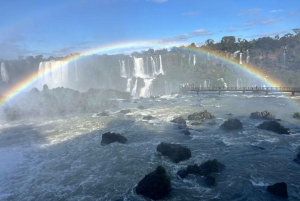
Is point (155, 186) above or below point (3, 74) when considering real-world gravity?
below

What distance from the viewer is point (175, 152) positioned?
19.9 m

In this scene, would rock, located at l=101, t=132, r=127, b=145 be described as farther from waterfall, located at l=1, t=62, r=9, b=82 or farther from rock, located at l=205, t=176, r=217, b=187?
waterfall, located at l=1, t=62, r=9, b=82

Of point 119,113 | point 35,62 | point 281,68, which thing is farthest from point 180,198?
point 281,68

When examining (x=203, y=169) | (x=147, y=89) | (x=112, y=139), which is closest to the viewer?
(x=203, y=169)

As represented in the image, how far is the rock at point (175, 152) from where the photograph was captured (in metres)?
19.5

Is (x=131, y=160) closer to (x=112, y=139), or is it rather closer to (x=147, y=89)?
(x=112, y=139)

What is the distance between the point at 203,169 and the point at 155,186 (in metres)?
4.42

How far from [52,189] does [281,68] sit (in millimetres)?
91321

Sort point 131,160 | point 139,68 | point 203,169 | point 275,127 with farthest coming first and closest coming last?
point 139,68, point 275,127, point 131,160, point 203,169

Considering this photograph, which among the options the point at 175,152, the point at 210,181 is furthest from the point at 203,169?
the point at 175,152

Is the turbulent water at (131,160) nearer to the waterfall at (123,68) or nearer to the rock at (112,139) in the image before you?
the rock at (112,139)

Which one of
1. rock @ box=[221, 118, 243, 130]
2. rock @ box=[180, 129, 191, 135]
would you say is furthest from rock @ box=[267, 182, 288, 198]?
rock @ box=[221, 118, 243, 130]

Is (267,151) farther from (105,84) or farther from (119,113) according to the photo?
(105,84)

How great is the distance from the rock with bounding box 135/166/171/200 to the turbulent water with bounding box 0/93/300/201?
1.29 feet
